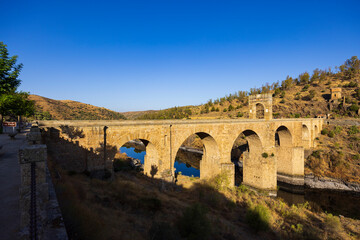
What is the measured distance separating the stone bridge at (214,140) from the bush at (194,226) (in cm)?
549

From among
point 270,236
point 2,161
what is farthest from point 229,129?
point 2,161

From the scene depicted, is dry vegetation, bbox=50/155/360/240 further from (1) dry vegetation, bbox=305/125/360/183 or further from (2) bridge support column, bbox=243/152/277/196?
(1) dry vegetation, bbox=305/125/360/183

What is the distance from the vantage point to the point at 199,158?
1430 inches

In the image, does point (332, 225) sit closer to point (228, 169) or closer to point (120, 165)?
point (228, 169)

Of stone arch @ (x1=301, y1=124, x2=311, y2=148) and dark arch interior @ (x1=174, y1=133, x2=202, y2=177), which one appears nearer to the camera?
stone arch @ (x1=301, y1=124, x2=311, y2=148)

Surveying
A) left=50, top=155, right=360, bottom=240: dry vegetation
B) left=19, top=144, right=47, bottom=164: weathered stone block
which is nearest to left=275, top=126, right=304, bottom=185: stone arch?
left=50, top=155, right=360, bottom=240: dry vegetation

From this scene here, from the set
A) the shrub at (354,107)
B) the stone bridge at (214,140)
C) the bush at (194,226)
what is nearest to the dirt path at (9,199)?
the stone bridge at (214,140)

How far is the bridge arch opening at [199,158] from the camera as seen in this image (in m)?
17.3

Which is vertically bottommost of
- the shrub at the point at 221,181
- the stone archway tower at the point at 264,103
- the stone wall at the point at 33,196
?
the shrub at the point at 221,181

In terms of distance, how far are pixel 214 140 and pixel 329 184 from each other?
17.6 metres

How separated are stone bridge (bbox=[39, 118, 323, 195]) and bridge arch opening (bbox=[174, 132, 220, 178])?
0.10m

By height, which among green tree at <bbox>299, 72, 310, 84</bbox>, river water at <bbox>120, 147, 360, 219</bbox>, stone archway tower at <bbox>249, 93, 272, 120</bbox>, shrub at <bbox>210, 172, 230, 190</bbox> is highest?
green tree at <bbox>299, 72, 310, 84</bbox>

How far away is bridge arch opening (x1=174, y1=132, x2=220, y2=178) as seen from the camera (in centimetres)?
1728

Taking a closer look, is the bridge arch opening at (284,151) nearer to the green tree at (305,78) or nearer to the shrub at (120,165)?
the shrub at (120,165)
